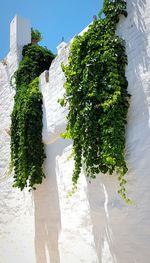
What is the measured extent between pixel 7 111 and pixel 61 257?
4.49 m

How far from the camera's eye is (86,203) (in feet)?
16.7

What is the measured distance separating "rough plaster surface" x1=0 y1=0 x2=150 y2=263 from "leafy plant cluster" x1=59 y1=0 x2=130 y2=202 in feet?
0.59

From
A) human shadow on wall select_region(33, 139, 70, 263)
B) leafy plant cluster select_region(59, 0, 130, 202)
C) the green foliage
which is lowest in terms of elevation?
human shadow on wall select_region(33, 139, 70, 263)

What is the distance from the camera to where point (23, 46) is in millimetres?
8391

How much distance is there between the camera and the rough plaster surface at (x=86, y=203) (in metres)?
4.29

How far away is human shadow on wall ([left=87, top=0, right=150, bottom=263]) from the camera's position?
14.4 feet

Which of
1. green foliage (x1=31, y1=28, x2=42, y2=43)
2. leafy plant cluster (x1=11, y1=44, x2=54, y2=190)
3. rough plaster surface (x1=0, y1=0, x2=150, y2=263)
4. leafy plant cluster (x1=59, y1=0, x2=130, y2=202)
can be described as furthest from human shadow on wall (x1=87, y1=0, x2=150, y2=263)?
green foliage (x1=31, y1=28, x2=42, y2=43)

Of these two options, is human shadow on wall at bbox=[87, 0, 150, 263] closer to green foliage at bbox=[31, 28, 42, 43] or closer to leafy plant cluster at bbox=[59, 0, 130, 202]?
leafy plant cluster at bbox=[59, 0, 130, 202]

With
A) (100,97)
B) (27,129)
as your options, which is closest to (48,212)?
(27,129)

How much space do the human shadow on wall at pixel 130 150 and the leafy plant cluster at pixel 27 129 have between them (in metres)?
1.73

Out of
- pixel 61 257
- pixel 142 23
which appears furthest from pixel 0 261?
pixel 142 23

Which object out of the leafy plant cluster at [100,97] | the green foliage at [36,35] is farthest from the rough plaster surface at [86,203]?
the green foliage at [36,35]

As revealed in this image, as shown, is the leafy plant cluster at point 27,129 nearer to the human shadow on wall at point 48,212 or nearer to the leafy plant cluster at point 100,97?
the human shadow on wall at point 48,212

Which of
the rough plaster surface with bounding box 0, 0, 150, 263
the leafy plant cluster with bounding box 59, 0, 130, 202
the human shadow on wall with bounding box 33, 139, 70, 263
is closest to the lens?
the rough plaster surface with bounding box 0, 0, 150, 263
